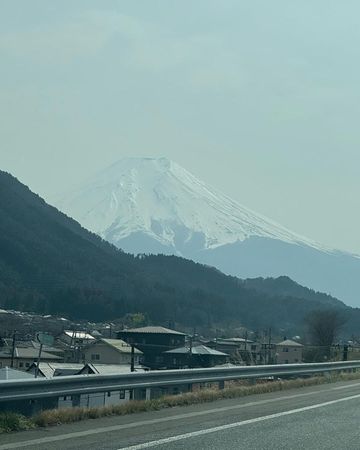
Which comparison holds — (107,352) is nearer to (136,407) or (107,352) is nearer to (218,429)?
(136,407)

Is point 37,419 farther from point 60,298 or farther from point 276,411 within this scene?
point 60,298

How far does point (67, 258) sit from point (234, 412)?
185450mm

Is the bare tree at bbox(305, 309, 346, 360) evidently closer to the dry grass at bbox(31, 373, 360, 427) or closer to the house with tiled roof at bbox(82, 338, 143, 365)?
the house with tiled roof at bbox(82, 338, 143, 365)

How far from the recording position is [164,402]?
15641mm

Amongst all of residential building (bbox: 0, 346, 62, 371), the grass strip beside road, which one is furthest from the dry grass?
residential building (bbox: 0, 346, 62, 371)

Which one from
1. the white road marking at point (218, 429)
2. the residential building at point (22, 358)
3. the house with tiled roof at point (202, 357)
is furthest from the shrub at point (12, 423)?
the residential building at point (22, 358)

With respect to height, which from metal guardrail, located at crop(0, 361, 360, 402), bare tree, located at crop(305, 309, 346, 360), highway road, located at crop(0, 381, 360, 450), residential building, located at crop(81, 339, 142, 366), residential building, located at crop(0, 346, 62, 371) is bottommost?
highway road, located at crop(0, 381, 360, 450)

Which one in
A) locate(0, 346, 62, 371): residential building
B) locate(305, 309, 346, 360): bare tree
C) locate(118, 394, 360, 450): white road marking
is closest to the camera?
locate(118, 394, 360, 450): white road marking

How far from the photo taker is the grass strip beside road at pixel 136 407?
1177 centimetres

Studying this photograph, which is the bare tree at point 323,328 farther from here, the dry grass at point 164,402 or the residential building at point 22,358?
the dry grass at point 164,402

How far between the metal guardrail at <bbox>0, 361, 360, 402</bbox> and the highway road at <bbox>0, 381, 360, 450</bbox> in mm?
511

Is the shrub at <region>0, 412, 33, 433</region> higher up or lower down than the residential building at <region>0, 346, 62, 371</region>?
lower down

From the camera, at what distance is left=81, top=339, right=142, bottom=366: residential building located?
7088 cm

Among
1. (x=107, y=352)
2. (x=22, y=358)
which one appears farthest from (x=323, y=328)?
(x=22, y=358)
